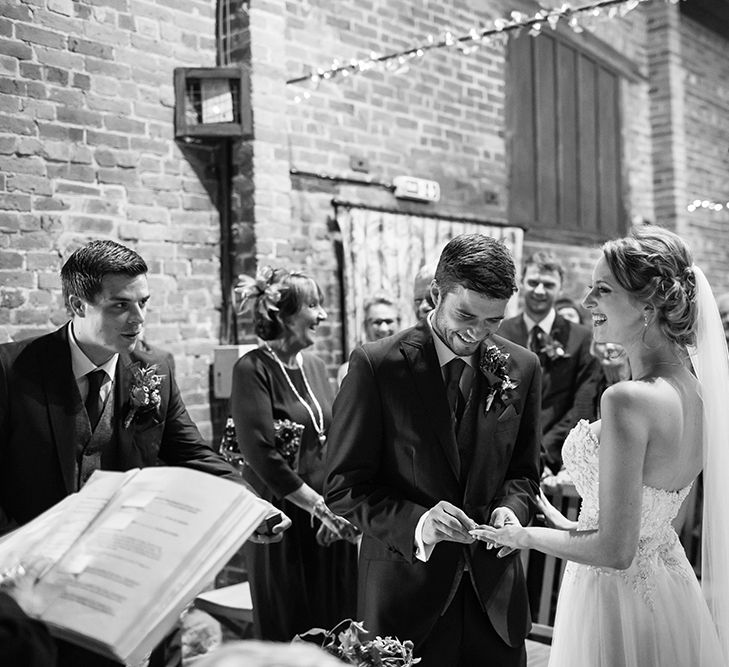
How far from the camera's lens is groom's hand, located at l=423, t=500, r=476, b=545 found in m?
2.15

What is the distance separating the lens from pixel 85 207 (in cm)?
460

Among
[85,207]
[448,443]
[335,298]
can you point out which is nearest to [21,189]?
[85,207]

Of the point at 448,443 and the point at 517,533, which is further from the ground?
the point at 448,443

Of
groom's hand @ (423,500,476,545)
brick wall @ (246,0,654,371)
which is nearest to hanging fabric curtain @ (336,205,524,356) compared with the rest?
brick wall @ (246,0,654,371)

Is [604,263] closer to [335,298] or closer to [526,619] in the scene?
[526,619]

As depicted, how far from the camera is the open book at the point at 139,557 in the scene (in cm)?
139

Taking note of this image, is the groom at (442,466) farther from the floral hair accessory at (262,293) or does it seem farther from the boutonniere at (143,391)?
the floral hair accessory at (262,293)

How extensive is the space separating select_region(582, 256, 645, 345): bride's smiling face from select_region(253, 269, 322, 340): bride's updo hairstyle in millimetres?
1681

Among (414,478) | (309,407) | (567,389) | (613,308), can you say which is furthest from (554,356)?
(414,478)

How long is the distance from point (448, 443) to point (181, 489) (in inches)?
40.1

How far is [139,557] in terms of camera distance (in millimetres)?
1424

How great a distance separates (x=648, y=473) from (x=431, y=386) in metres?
0.60

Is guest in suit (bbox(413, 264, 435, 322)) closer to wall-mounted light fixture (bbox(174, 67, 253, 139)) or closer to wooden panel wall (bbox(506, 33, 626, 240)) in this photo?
wall-mounted light fixture (bbox(174, 67, 253, 139))

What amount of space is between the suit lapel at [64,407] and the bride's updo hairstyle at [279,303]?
4.45 feet
